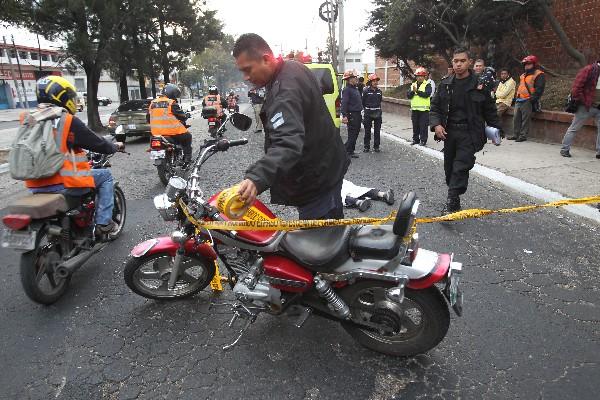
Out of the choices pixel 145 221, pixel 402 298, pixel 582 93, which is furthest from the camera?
pixel 582 93

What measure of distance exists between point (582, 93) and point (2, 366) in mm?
9102

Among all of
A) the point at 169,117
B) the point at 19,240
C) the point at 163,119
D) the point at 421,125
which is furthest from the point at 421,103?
the point at 19,240

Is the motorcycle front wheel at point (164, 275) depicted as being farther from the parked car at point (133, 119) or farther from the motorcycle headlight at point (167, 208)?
the parked car at point (133, 119)

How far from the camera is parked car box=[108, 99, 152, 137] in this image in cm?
1305

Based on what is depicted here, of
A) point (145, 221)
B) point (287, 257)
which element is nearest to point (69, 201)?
point (145, 221)

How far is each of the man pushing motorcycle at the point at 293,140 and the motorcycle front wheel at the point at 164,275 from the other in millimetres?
939

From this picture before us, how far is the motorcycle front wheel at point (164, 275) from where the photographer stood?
3184mm

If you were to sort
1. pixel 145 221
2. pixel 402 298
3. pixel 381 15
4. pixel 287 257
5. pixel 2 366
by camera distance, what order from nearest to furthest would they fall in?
pixel 402 298
pixel 287 257
pixel 2 366
pixel 145 221
pixel 381 15

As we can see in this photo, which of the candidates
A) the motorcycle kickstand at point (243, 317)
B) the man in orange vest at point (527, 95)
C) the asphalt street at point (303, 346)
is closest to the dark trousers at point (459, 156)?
the asphalt street at point (303, 346)

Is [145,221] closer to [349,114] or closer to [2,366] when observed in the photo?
[2,366]

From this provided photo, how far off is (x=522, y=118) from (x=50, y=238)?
10.2 meters

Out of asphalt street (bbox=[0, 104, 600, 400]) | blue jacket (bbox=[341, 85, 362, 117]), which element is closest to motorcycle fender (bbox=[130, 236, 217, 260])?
asphalt street (bbox=[0, 104, 600, 400])

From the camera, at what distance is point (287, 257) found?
8.23ft

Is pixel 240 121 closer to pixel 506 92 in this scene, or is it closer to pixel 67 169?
pixel 67 169
